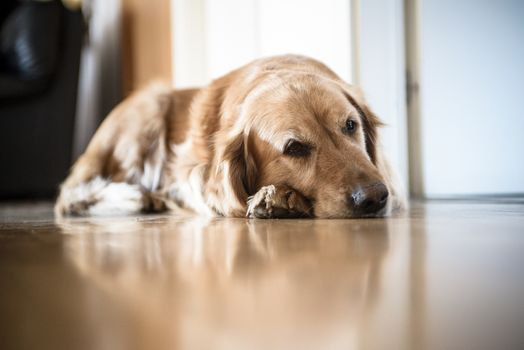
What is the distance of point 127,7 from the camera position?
14.6 feet

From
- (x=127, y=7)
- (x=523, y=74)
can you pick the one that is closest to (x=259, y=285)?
(x=523, y=74)

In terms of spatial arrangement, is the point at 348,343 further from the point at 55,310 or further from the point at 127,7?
the point at 127,7

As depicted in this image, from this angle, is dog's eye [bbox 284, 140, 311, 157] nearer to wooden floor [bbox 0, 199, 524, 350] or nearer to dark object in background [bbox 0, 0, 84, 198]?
wooden floor [bbox 0, 199, 524, 350]

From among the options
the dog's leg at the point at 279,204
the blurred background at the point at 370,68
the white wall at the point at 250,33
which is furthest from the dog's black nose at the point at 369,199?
the white wall at the point at 250,33

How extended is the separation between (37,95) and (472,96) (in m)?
2.88

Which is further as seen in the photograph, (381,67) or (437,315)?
(381,67)

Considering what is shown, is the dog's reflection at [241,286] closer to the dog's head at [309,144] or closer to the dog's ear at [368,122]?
the dog's head at [309,144]

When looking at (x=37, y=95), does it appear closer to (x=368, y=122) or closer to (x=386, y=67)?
(x=386, y=67)

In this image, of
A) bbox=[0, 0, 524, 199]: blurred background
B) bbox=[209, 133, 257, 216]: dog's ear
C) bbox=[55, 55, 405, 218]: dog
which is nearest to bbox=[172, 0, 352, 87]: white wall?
bbox=[0, 0, 524, 199]: blurred background

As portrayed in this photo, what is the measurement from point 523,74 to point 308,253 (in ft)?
6.15

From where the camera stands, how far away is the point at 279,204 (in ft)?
4.99

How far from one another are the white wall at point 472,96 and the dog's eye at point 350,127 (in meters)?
0.93

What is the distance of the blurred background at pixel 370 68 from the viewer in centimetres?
222

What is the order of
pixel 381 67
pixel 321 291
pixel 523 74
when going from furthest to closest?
pixel 381 67
pixel 523 74
pixel 321 291
